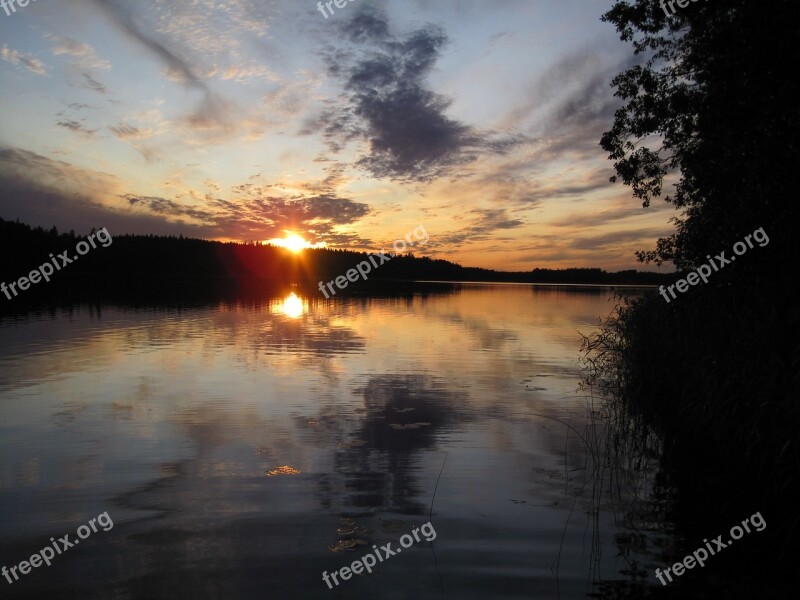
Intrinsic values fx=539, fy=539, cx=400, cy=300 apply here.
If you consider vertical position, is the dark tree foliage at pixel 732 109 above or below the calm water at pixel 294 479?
above

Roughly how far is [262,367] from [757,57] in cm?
1818

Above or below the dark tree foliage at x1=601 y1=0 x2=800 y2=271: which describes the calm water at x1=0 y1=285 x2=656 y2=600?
below

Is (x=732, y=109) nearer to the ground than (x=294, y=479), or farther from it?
farther from it

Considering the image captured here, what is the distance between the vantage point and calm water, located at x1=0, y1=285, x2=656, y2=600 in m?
6.70

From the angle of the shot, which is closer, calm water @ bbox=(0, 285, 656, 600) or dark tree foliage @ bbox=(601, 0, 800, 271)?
calm water @ bbox=(0, 285, 656, 600)

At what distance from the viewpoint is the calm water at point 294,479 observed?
22.0ft

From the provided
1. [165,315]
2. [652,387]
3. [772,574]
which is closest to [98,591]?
[772,574]

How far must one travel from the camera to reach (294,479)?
9.76 metres

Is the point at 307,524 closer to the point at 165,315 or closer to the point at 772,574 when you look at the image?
the point at 772,574

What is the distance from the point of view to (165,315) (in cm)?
4253

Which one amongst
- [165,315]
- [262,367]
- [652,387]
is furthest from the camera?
[165,315]

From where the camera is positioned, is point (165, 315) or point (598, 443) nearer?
point (598, 443)

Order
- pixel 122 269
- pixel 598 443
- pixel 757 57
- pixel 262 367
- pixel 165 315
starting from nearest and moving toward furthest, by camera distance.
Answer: pixel 757 57, pixel 598 443, pixel 262 367, pixel 165 315, pixel 122 269

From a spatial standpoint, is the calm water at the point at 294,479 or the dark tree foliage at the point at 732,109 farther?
the dark tree foliage at the point at 732,109
